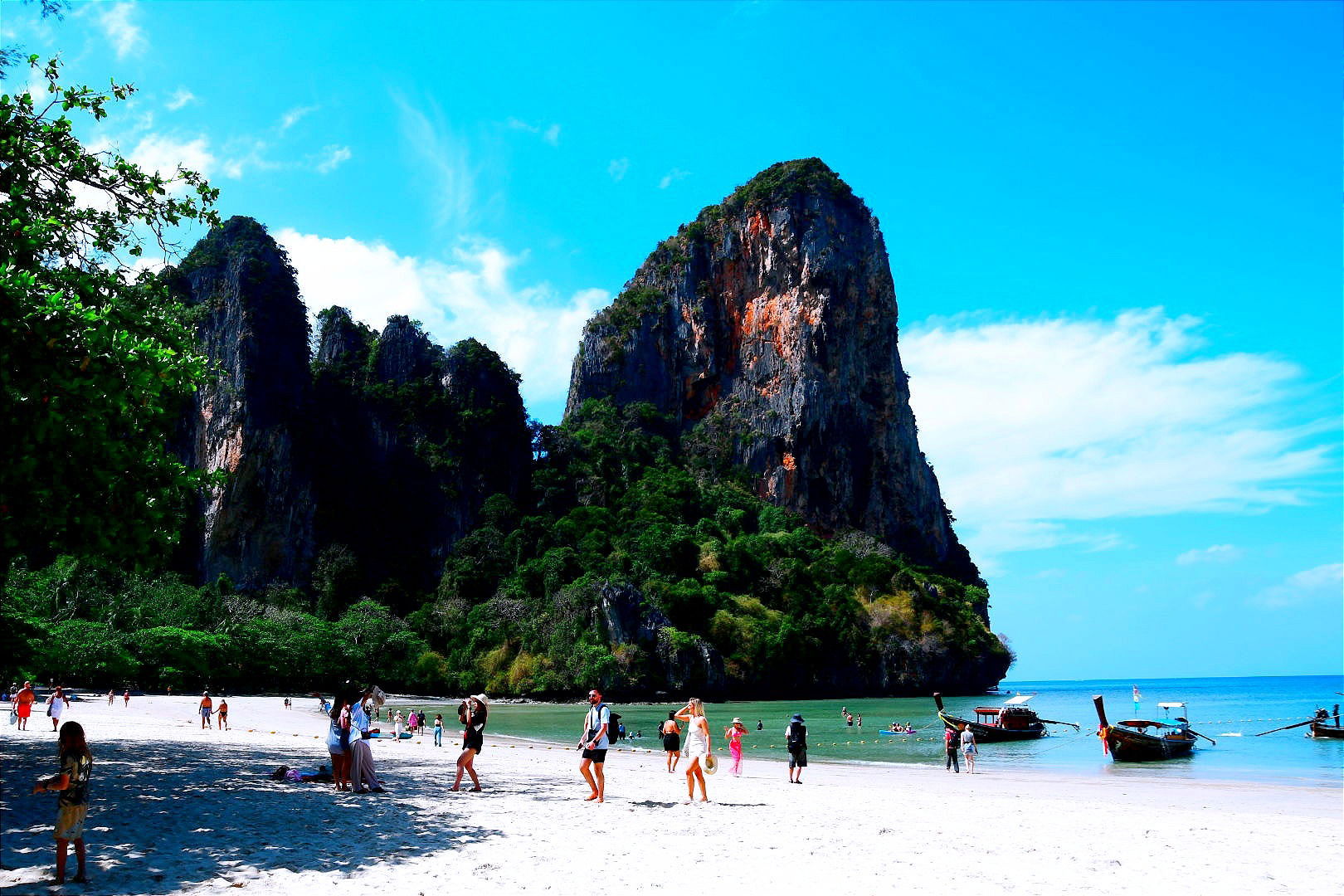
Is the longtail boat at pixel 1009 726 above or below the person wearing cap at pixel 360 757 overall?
below

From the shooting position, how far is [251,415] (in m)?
79.6

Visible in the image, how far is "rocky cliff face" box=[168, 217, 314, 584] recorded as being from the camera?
77625mm

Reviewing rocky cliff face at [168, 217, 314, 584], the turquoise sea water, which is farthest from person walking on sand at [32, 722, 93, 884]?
rocky cliff face at [168, 217, 314, 584]

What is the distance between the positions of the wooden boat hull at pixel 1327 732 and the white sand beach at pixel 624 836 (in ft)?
80.4

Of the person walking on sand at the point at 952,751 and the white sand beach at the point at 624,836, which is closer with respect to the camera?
the white sand beach at the point at 624,836

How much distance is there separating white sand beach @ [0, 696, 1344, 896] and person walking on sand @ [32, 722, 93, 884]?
0.22 meters

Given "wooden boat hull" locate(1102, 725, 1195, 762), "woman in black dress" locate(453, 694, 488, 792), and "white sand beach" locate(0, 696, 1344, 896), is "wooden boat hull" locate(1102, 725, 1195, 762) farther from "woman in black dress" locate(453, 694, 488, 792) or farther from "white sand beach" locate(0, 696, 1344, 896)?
"woman in black dress" locate(453, 694, 488, 792)

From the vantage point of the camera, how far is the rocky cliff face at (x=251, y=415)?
255ft

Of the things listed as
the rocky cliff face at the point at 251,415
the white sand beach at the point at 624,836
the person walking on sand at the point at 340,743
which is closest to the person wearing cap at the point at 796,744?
the white sand beach at the point at 624,836

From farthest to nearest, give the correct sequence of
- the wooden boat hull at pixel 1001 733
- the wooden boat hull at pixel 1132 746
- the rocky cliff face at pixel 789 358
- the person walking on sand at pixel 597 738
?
the rocky cliff face at pixel 789 358 → the wooden boat hull at pixel 1001 733 → the wooden boat hull at pixel 1132 746 → the person walking on sand at pixel 597 738

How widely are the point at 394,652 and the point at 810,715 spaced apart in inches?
1171

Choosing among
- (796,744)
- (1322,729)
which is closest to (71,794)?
(796,744)

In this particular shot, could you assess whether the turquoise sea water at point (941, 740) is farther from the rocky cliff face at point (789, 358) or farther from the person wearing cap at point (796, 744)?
the rocky cliff face at point (789, 358)

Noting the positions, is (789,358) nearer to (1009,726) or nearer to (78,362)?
(1009,726)
